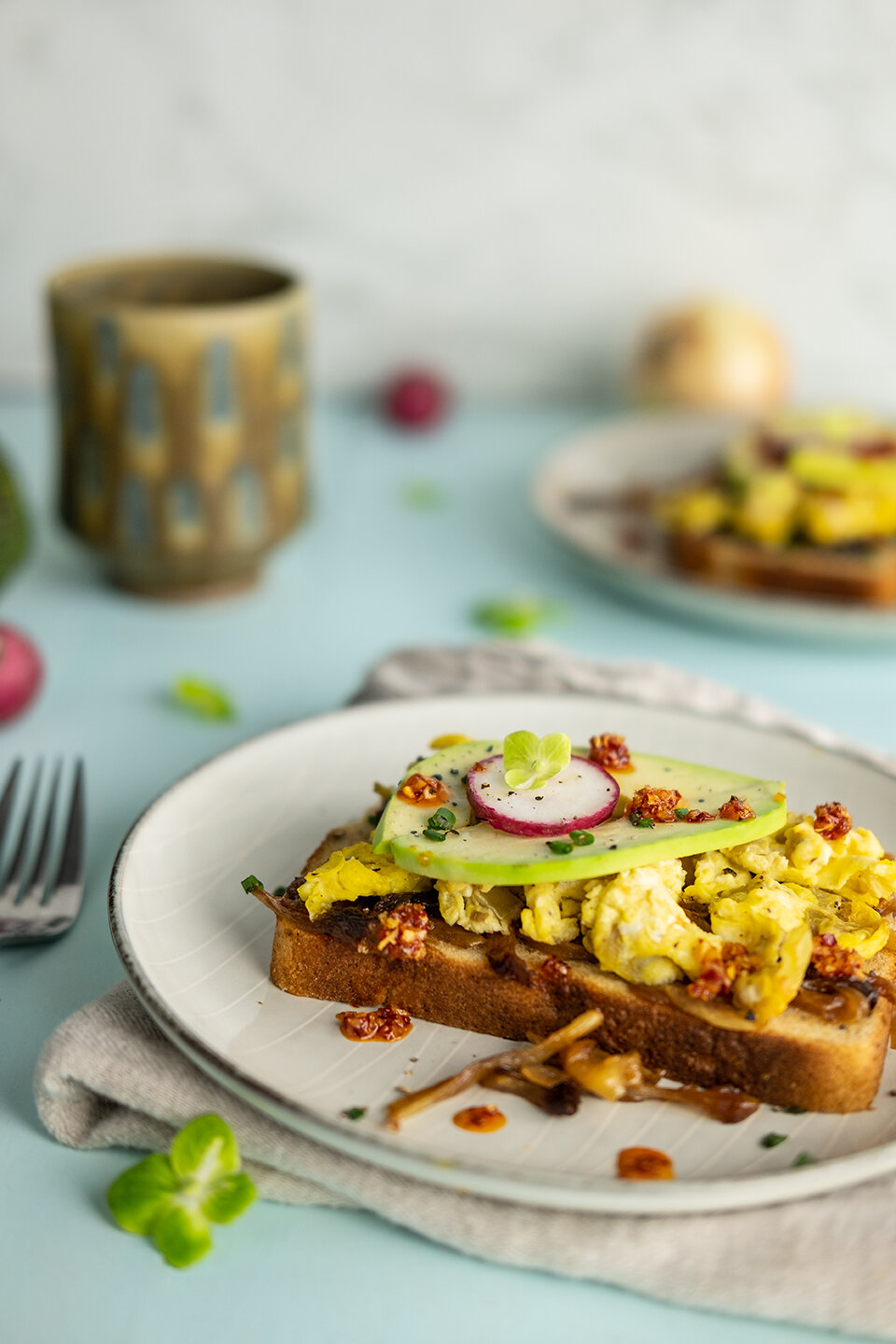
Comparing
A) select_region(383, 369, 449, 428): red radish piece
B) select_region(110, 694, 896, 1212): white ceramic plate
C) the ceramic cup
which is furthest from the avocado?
select_region(383, 369, 449, 428): red radish piece

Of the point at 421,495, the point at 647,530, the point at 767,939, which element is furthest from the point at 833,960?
the point at 421,495

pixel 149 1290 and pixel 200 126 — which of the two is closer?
pixel 149 1290

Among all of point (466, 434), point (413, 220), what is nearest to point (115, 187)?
point (413, 220)

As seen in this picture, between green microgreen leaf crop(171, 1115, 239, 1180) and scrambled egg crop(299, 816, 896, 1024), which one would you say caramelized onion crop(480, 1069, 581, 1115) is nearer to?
scrambled egg crop(299, 816, 896, 1024)

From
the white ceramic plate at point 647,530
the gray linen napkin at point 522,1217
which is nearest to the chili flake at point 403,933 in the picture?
the gray linen napkin at point 522,1217

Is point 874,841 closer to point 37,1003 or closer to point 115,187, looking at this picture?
point 37,1003

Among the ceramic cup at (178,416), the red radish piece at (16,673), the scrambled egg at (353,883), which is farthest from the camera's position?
the ceramic cup at (178,416)

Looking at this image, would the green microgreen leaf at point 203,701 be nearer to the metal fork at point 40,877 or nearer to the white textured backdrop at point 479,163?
the metal fork at point 40,877
